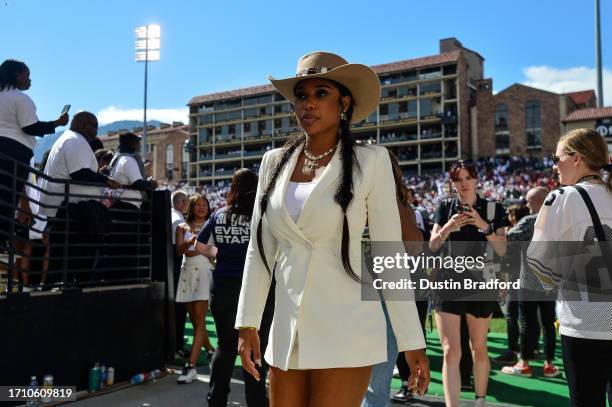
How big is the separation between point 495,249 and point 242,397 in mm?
2613

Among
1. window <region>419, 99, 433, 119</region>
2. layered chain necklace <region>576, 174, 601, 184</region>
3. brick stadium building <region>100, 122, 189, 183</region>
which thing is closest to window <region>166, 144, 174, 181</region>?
brick stadium building <region>100, 122, 189, 183</region>

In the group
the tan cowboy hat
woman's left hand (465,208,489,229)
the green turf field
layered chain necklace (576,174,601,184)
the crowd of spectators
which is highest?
the crowd of spectators

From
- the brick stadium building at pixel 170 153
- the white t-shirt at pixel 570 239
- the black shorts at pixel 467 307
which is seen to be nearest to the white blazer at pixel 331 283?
the white t-shirt at pixel 570 239

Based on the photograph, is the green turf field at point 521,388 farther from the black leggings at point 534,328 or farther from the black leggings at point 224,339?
the black leggings at point 224,339

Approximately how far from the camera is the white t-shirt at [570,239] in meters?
2.43

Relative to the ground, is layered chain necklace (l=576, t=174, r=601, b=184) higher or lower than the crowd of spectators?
lower

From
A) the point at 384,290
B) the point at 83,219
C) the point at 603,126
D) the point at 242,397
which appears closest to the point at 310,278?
the point at 384,290

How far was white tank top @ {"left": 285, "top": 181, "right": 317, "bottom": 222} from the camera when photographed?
1979 mm

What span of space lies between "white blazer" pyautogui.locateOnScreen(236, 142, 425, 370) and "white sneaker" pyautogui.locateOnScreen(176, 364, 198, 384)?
365 cm

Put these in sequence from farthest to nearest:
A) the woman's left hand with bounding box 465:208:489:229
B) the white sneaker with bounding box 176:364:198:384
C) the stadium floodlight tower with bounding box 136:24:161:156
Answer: the stadium floodlight tower with bounding box 136:24:161:156 → the white sneaker with bounding box 176:364:198:384 → the woman's left hand with bounding box 465:208:489:229

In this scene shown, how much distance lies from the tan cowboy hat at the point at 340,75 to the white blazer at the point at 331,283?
0.96ft

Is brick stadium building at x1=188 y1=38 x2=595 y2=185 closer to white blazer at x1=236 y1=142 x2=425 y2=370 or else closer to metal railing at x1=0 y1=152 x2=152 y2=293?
metal railing at x1=0 y1=152 x2=152 y2=293

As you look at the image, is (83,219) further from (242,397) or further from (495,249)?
(495,249)

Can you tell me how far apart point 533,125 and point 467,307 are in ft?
215
